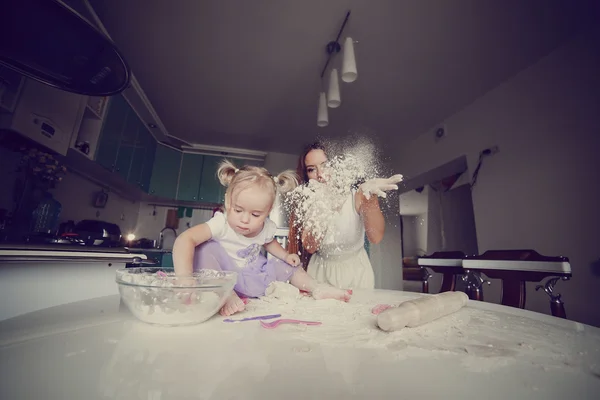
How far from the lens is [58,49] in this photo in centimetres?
58

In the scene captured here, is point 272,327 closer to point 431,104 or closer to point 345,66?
point 345,66

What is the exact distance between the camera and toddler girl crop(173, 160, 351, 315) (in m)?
0.65

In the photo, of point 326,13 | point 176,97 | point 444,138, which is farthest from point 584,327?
point 176,97

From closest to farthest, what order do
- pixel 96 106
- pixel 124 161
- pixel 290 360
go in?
pixel 290 360
pixel 96 106
pixel 124 161

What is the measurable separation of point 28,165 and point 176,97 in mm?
1298

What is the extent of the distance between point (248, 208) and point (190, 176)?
3051 mm

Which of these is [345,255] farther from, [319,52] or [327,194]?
[319,52]

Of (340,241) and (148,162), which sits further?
(148,162)

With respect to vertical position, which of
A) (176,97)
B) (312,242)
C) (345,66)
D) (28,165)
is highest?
(176,97)

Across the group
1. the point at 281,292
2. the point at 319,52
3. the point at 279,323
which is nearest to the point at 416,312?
the point at 279,323

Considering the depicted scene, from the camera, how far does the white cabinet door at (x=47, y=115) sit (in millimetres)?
1357

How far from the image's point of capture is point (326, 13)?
160 cm

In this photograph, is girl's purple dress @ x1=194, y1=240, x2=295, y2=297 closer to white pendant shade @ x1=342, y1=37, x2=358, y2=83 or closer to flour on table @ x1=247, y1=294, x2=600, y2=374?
flour on table @ x1=247, y1=294, x2=600, y2=374

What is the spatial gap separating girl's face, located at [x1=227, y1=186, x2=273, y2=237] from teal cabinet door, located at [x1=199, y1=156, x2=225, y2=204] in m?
2.81
